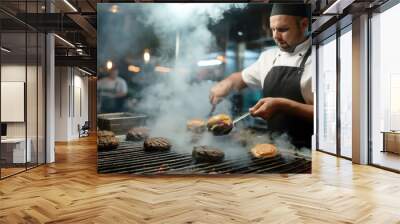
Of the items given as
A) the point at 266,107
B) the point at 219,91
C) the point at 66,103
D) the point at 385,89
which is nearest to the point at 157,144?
the point at 219,91

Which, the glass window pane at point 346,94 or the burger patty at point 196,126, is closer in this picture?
the burger patty at point 196,126

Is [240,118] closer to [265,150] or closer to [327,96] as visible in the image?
[265,150]

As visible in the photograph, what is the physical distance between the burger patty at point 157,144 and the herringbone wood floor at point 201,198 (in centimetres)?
49

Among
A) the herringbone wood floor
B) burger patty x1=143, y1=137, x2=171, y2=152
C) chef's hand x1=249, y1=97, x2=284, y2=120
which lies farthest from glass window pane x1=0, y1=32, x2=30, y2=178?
chef's hand x1=249, y1=97, x2=284, y2=120

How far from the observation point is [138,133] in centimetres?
595

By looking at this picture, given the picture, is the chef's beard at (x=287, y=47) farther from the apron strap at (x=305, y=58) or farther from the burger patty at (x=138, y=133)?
the burger patty at (x=138, y=133)

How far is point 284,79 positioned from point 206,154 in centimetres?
173

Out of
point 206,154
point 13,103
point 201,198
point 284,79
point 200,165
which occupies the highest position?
point 284,79

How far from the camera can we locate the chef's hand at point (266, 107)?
5.93 metres

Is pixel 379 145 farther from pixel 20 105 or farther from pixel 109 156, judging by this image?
pixel 20 105

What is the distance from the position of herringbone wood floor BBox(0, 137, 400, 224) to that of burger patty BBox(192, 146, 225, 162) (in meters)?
0.32

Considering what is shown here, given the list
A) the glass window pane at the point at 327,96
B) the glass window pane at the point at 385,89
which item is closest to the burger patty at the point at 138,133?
the glass window pane at the point at 385,89

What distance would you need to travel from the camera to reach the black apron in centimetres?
590

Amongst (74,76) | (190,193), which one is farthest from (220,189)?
(74,76)
